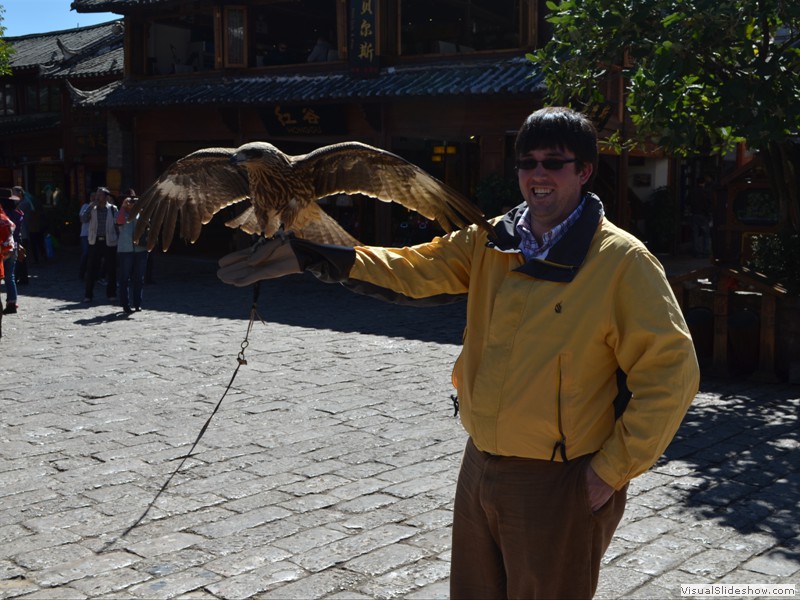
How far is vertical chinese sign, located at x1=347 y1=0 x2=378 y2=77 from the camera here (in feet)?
55.4

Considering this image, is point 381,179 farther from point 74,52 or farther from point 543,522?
point 74,52

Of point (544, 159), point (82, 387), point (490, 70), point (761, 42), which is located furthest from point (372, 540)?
point (490, 70)

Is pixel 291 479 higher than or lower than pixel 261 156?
lower

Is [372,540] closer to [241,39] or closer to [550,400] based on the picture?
[550,400]

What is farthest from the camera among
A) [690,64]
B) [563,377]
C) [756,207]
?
[756,207]

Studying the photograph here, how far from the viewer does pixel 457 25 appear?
1838 centimetres

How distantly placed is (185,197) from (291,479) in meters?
2.34

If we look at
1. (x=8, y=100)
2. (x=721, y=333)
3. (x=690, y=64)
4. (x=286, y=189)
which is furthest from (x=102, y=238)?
(x=8, y=100)

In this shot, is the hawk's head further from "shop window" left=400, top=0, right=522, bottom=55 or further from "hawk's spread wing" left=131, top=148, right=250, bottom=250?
"shop window" left=400, top=0, right=522, bottom=55

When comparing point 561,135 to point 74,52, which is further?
point 74,52

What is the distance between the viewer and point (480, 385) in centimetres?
264

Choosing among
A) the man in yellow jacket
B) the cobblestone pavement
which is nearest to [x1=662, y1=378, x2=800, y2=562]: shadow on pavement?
the cobblestone pavement

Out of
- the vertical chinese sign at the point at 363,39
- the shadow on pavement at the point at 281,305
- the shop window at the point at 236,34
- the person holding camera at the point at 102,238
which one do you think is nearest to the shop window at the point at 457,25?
the vertical chinese sign at the point at 363,39

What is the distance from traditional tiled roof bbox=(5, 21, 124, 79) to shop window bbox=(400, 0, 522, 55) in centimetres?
979
